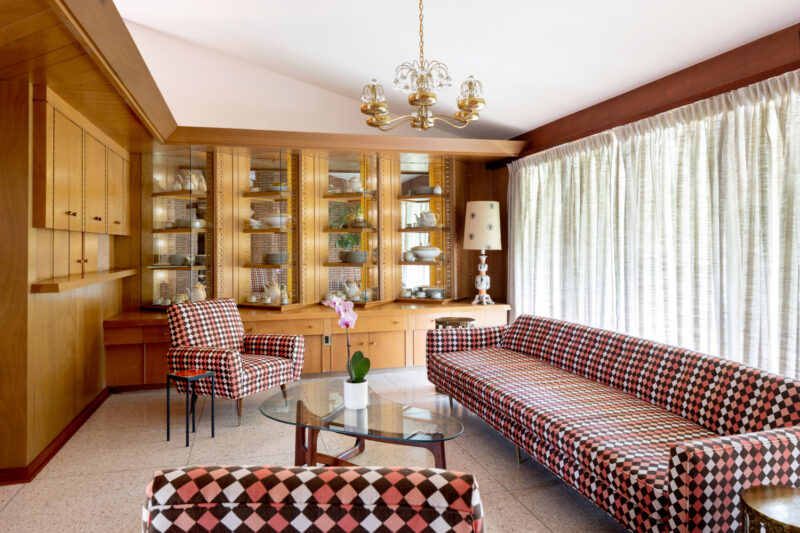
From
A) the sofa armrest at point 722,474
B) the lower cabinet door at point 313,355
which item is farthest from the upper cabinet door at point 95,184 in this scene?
the sofa armrest at point 722,474

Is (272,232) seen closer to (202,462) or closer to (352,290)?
(352,290)

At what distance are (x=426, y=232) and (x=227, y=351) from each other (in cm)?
278

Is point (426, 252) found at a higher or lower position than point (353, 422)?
higher

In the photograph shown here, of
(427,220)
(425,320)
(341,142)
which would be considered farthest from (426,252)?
(341,142)

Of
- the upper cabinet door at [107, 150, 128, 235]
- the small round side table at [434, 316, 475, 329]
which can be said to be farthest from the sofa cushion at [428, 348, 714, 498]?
the upper cabinet door at [107, 150, 128, 235]

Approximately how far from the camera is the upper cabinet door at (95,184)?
12.9ft

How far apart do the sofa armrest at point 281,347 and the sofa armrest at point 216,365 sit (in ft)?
1.69

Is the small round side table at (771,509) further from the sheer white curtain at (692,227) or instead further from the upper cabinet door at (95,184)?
the upper cabinet door at (95,184)

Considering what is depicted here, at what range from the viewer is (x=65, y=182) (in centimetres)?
346

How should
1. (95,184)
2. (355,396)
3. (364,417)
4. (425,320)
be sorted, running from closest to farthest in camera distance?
(364,417)
(355,396)
(95,184)
(425,320)

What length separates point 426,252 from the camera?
581cm

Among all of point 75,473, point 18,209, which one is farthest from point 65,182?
point 75,473

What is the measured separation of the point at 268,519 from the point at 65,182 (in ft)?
11.0

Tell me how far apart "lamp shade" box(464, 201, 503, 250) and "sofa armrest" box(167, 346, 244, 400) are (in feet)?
9.07
